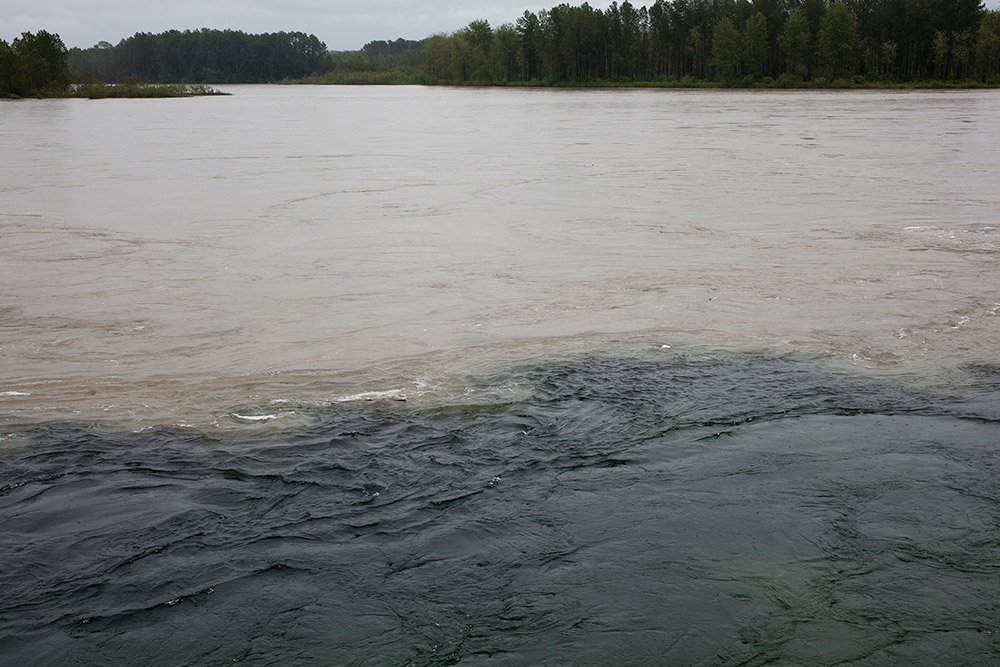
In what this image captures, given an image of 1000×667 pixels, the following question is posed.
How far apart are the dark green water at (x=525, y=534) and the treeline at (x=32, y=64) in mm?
68396

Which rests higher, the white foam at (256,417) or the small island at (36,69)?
the small island at (36,69)

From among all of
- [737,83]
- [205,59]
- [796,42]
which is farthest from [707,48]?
[205,59]

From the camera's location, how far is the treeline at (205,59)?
162625 mm

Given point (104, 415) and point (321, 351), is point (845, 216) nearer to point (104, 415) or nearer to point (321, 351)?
point (321, 351)

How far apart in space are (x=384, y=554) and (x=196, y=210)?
1041 centimetres

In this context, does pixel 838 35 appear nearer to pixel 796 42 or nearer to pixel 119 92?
pixel 796 42

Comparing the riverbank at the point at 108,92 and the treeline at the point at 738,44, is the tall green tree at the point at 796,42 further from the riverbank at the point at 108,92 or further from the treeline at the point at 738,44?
the riverbank at the point at 108,92

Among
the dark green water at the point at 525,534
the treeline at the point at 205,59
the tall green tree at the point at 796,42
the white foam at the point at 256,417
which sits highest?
the treeline at the point at 205,59

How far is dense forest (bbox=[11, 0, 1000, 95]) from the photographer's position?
250 ft

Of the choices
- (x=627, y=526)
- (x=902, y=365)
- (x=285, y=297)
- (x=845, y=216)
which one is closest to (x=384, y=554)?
(x=627, y=526)

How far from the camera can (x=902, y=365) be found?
6.30m

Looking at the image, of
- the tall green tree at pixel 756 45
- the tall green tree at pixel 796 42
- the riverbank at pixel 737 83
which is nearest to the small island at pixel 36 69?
the riverbank at pixel 737 83

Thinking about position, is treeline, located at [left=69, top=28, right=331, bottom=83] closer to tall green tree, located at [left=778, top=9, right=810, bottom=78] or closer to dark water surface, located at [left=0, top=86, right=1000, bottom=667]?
tall green tree, located at [left=778, top=9, right=810, bottom=78]

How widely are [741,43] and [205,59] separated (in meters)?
113
